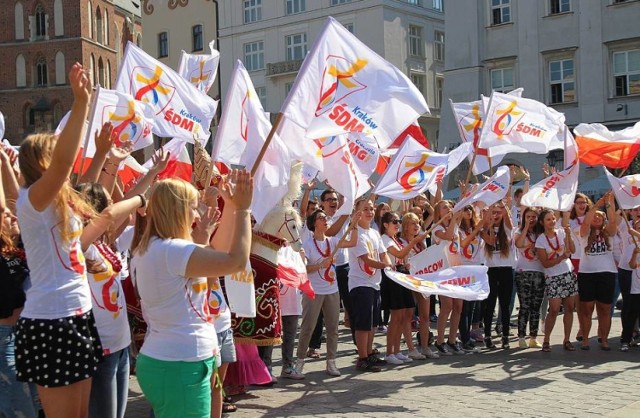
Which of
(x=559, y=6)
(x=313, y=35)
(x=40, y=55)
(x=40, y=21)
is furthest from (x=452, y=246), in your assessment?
(x=40, y=21)

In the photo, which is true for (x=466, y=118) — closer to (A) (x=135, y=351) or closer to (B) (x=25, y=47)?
(A) (x=135, y=351)

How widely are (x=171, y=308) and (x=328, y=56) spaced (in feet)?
11.9

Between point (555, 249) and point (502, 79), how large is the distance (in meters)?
25.2

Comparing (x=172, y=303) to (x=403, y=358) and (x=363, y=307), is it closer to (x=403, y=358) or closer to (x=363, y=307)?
(x=363, y=307)

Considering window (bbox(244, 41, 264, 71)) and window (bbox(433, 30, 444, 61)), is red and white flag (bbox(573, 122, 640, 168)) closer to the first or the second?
window (bbox(433, 30, 444, 61))

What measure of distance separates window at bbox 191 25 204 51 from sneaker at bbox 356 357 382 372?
162ft

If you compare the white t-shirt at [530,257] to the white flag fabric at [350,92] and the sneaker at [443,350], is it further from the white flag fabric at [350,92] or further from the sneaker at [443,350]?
the white flag fabric at [350,92]

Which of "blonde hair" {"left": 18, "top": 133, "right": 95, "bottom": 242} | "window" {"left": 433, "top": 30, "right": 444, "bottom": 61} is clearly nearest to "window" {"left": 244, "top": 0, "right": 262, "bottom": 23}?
"window" {"left": 433, "top": 30, "right": 444, "bottom": 61}

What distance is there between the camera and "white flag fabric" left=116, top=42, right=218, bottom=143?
1001 cm

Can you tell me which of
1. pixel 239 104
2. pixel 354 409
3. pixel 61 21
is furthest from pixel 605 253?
pixel 61 21

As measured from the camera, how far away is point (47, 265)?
4.62 meters

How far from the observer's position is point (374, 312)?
10.6 metres

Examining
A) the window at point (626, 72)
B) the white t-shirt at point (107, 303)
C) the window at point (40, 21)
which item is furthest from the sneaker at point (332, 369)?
the window at point (40, 21)

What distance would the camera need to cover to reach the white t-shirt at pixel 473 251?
11727 mm
